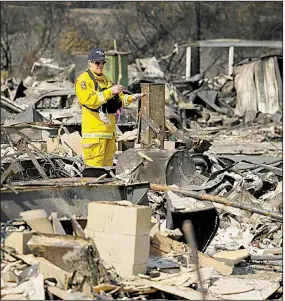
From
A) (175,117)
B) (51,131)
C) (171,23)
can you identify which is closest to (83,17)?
(171,23)

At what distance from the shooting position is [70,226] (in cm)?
690

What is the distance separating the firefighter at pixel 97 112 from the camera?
31.3 feet

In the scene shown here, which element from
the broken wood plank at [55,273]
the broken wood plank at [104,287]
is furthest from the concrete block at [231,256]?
the broken wood plank at [55,273]

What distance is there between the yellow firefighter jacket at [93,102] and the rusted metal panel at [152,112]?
3.25ft

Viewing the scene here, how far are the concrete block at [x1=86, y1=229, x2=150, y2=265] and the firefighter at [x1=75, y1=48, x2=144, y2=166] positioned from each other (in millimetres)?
3135

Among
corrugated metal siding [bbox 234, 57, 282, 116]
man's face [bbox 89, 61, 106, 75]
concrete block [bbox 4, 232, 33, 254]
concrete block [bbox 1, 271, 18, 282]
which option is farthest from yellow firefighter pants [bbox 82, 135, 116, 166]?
corrugated metal siding [bbox 234, 57, 282, 116]

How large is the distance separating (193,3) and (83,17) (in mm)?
5268

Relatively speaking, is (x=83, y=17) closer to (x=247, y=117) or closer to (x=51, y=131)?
(x=247, y=117)

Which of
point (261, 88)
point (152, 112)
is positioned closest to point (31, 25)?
point (261, 88)

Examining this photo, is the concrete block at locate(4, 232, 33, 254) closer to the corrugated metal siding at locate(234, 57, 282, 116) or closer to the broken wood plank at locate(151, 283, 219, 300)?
the broken wood plank at locate(151, 283, 219, 300)

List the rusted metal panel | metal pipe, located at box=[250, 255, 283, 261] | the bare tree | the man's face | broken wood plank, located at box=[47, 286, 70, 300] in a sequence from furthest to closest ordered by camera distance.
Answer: the bare tree
the rusted metal panel
the man's face
metal pipe, located at box=[250, 255, 283, 261]
broken wood plank, located at box=[47, 286, 70, 300]

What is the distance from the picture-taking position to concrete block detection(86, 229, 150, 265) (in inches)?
255

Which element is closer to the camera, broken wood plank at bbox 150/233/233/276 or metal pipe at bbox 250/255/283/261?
broken wood plank at bbox 150/233/233/276

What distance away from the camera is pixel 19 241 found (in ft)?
21.2
